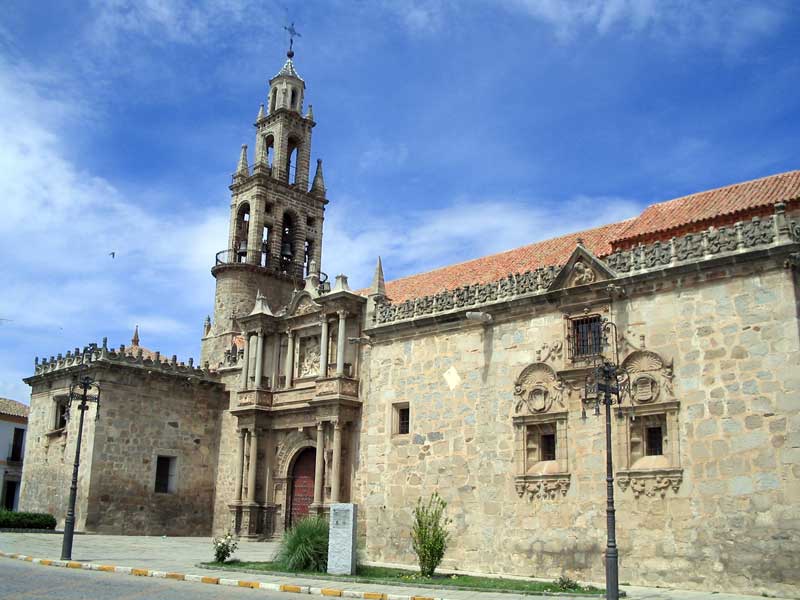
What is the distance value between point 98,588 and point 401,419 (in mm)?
11767

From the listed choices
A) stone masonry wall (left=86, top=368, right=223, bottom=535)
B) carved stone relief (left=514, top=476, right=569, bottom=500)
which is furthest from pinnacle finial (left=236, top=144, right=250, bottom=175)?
carved stone relief (left=514, top=476, right=569, bottom=500)

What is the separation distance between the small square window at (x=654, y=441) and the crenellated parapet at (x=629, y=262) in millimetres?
3679

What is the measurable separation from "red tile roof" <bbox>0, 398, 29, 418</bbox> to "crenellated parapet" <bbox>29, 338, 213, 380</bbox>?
1659cm

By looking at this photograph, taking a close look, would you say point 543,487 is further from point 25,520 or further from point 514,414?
point 25,520

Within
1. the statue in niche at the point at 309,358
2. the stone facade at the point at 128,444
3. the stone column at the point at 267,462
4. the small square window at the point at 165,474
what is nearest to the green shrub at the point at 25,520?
the stone facade at the point at 128,444

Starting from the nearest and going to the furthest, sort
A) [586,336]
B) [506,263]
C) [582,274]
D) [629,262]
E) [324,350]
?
[629,262] < [586,336] < [582,274] < [506,263] < [324,350]

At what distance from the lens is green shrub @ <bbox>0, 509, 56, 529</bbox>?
2730cm

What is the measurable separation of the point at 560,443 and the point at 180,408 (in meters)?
17.8

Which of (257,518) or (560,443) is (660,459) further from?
(257,518)

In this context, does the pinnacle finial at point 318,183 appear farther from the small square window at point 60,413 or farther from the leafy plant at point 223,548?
the leafy plant at point 223,548

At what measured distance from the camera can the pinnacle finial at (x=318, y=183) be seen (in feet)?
143

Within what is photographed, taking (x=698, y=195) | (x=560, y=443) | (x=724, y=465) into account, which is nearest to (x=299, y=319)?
(x=560, y=443)

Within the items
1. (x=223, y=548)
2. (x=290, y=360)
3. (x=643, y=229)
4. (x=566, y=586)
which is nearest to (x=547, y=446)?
(x=566, y=586)

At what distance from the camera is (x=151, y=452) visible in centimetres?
3092
